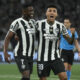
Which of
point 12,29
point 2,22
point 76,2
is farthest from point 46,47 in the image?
point 76,2

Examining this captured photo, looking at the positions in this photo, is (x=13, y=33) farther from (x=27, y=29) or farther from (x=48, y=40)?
(x=48, y=40)

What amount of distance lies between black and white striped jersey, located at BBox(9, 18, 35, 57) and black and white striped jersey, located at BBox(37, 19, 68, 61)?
0.55ft

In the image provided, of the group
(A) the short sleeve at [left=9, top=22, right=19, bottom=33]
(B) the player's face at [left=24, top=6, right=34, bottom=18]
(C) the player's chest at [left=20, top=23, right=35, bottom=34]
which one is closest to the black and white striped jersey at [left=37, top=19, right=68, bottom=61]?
(C) the player's chest at [left=20, top=23, right=35, bottom=34]

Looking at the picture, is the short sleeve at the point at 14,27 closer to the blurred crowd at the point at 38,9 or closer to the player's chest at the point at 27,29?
the player's chest at the point at 27,29

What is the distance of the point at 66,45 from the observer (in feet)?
36.2

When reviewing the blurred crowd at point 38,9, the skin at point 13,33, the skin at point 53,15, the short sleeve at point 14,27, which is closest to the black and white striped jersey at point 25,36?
the short sleeve at point 14,27

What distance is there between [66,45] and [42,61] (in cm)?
378

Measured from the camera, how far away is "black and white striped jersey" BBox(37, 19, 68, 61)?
23.8ft

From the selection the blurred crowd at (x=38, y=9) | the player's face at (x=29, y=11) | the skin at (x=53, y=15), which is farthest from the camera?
the blurred crowd at (x=38, y=9)

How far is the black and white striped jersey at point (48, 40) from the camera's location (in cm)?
726

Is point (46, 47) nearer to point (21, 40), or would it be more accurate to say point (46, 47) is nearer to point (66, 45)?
point (21, 40)

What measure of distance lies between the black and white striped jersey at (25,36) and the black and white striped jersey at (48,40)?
17 cm

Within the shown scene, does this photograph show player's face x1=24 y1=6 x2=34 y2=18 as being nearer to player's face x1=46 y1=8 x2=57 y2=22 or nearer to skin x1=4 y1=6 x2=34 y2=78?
skin x1=4 y1=6 x2=34 y2=78

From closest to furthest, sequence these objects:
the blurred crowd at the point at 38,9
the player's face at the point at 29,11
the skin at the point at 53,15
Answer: the skin at the point at 53,15 < the player's face at the point at 29,11 < the blurred crowd at the point at 38,9
